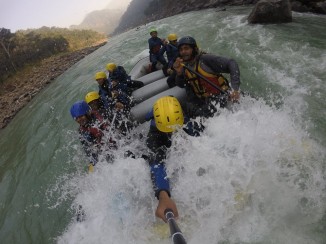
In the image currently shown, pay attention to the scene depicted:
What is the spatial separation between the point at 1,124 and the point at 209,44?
11.3 metres

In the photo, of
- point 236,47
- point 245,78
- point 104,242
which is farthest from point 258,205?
point 236,47

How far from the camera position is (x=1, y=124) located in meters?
15.6

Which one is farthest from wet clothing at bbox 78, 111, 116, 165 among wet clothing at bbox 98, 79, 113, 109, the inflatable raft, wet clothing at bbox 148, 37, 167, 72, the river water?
wet clothing at bbox 148, 37, 167, 72

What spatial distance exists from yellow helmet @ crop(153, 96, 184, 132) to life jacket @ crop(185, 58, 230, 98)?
4.42ft

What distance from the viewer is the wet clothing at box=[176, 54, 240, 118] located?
474 centimetres

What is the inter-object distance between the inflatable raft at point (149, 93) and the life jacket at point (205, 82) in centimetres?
90

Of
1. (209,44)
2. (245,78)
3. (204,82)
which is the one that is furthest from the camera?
(209,44)

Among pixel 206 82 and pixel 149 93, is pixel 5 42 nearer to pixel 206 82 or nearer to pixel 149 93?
pixel 149 93

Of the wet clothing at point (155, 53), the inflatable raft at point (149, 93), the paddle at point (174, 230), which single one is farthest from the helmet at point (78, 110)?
the wet clothing at point (155, 53)

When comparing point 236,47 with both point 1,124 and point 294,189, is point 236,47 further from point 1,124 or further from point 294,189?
point 1,124

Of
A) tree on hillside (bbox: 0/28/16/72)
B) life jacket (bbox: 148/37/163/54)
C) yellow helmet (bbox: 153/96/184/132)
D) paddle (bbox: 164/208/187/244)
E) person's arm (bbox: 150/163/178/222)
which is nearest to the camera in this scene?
paddle (bbox: 164/208/187/244)

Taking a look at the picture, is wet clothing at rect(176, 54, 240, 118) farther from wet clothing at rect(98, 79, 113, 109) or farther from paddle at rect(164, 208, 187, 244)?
wet clothing at rect(98, 79, 113, 109)

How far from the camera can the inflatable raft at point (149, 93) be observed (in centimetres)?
618

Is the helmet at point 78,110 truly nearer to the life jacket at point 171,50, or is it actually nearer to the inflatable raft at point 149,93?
the inflatable raft at point 149,93
